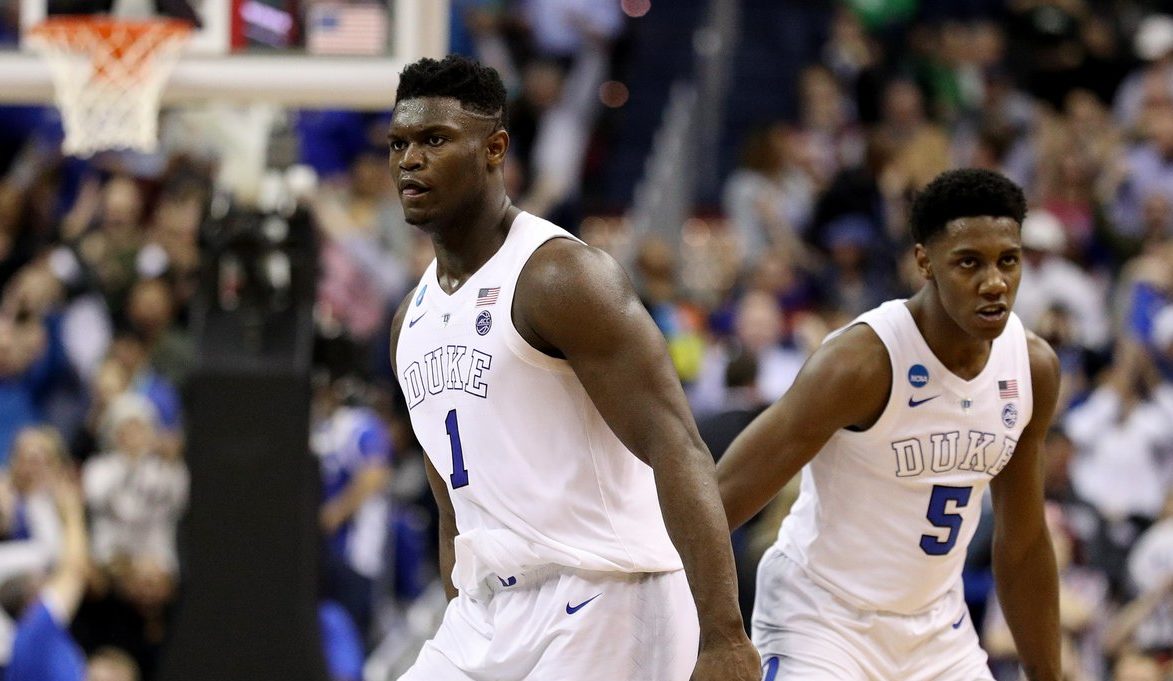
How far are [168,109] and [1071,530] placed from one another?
6.44 meters

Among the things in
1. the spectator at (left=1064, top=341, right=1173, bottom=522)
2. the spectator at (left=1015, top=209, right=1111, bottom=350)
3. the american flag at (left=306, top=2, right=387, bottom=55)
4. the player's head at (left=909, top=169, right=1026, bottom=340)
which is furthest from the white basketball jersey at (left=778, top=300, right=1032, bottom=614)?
the spectator at (left=1015, top=209, right=1111, bottom=350)

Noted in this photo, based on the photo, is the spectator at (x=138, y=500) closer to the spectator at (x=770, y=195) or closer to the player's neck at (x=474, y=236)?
the spectator at (x=770, y=195)

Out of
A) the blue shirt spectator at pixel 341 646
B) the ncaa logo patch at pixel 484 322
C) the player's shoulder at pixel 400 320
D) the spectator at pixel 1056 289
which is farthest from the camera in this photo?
the spectator at pixel 1056 289

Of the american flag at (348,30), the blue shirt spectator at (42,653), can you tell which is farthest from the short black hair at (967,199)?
the blue shirt spectator at (42,653)

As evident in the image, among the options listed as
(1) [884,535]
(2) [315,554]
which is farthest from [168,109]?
(1) [884,535]

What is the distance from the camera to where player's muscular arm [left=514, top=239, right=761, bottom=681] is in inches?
150

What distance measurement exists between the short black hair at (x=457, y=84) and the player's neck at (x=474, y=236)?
23 cm

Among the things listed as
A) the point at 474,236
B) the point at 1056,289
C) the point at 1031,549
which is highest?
the point at 474,236

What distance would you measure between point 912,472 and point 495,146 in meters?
1.58

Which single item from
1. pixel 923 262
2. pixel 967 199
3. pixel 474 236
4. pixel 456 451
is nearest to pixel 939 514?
pixel 923 262

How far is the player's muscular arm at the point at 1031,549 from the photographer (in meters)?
5.19

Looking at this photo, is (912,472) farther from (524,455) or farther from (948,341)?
Result: (524,455)

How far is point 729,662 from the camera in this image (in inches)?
149

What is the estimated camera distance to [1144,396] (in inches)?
403
